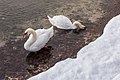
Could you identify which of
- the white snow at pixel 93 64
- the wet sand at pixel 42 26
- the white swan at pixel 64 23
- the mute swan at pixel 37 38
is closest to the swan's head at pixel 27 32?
the mute swan at pixel 37 38

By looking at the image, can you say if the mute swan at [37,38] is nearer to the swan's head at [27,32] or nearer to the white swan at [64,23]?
the swan's head at [27,32]

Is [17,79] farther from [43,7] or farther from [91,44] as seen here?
[43,7]

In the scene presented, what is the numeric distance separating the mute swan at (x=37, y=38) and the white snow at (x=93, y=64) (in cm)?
68

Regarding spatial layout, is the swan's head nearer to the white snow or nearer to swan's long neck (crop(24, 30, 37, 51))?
swan's long neck (crop(24, 30, 37, 51))

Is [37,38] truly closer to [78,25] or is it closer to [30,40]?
[30,40]

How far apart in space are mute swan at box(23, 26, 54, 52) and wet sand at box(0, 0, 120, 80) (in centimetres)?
13

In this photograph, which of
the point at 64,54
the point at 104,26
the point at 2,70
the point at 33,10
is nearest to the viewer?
the point at 2,70

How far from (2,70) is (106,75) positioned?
178 centimetres

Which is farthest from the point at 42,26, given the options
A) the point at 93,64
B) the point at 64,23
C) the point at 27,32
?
the point at 93,64

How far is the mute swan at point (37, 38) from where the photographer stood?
6.11 meters

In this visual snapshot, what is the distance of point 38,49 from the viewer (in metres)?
6.16

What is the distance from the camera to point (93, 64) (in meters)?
5.47

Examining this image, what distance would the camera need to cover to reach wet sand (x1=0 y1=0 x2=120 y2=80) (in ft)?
19.2

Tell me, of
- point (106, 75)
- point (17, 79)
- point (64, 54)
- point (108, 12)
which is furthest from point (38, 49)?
point (108, 12)
